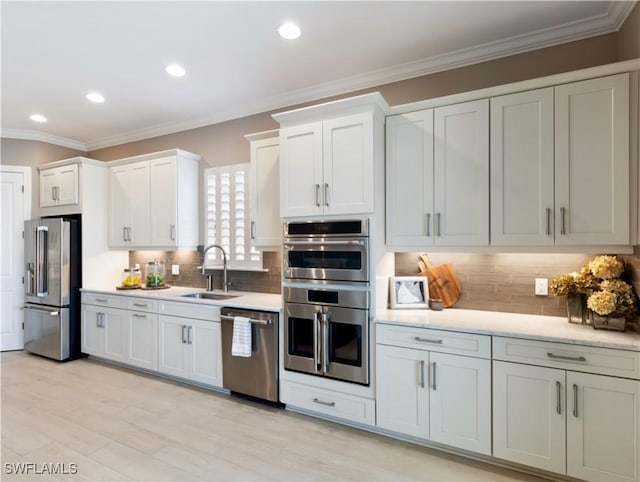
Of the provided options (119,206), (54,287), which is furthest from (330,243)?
(54,287)

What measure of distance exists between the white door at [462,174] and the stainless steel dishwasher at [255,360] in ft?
5.14

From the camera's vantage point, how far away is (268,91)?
3.46m

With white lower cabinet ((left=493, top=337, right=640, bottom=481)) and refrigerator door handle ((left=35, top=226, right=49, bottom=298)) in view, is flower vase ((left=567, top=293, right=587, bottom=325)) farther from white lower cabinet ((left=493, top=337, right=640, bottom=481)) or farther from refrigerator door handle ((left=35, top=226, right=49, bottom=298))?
refrigerator door handle ((left=35, top=226, right=49, bottom=298))

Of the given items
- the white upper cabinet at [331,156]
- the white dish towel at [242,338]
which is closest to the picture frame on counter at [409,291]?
the white upper cabinet at [331,156]

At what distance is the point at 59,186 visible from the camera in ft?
14.7

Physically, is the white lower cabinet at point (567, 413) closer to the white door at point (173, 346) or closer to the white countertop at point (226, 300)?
the white countertop at point (226, 300)

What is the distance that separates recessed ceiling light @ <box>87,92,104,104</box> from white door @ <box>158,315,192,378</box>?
2348mm

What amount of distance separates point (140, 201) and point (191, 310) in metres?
1.68

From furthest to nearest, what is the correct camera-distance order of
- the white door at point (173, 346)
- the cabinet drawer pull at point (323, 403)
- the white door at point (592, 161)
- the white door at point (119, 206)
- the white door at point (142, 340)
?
the white door at point (119, 206) < the white door at point (142, 340) < the white door at point (173, 346) < the cabinet drawer pull at point (323, 403) < the white door at point (592, 161)

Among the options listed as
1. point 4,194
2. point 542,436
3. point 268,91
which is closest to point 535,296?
point 542,436

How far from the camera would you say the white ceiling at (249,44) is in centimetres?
225

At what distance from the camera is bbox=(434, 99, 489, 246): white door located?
2.39 meters

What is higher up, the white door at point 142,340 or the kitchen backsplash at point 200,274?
the kitchen backsplash at point 200,274

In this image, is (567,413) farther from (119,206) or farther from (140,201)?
(119,206)
